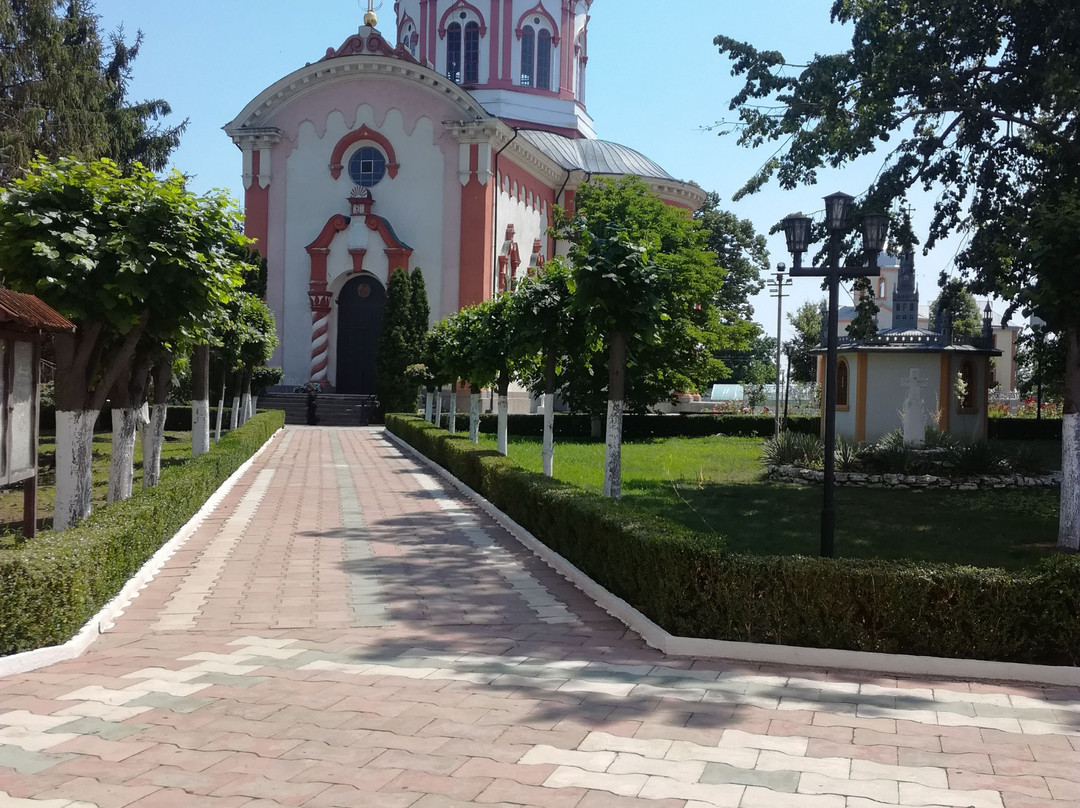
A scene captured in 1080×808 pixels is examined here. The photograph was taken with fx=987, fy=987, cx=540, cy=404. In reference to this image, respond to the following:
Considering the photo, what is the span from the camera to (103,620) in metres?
7.70

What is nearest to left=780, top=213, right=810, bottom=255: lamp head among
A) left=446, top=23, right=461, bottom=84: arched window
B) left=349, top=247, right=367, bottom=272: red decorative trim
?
left=349, top=247, right=367, bottom=272: red decorative trim

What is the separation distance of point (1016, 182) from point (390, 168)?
2366 cm

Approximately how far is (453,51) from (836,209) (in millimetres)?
36416

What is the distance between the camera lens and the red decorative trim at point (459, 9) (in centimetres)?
4284

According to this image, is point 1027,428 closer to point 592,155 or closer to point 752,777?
point 592,155

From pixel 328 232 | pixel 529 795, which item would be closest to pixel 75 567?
pixel 529 795

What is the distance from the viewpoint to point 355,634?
761cm

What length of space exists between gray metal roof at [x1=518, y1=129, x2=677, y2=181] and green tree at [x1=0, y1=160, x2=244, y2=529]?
33001 mm

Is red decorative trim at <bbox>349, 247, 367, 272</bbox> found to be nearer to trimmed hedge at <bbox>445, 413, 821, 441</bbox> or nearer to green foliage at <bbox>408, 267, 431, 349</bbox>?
green foliage at <bbox>408, 267, 431, 349</bbox>

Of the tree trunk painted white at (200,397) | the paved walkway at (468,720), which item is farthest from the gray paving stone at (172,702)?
the tree trunk painted white at (200,397)

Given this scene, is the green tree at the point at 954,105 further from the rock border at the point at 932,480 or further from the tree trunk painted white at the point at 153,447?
the tree trunk painted white at the point at 153,447

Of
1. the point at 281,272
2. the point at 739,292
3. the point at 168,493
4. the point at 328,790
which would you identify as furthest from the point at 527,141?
the point at 328,790

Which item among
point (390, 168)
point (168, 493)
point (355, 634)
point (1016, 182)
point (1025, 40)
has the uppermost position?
point (390, 168)

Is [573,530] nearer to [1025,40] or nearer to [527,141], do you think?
[1025,40]
